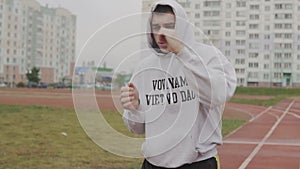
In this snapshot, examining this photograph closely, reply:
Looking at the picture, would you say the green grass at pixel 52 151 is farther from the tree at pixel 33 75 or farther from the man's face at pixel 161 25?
the tree at pixel 33 75

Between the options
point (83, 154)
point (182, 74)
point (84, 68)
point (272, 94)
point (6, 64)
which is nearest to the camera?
point (84, 68)

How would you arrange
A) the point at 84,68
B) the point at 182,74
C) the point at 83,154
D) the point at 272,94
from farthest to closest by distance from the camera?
the point at 272,94 < the point at 83,154 < the point at 182,74 < the point at 84,68

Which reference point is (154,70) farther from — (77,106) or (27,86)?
(27,86)

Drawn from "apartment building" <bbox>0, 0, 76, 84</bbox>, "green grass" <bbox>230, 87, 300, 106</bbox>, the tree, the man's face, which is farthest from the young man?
the tree

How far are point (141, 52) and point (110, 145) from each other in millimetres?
244

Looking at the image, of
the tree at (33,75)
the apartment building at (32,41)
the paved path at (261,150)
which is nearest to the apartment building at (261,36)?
the paved path at (261,150)

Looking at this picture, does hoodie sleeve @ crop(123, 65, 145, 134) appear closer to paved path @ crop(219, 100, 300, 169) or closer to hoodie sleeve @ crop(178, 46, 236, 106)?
hoodie sleeve @ crop(178, 46, 236, 106)

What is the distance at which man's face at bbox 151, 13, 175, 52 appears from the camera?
3.44 feet

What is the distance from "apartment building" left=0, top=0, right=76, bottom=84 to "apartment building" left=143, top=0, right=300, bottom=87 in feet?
61.9

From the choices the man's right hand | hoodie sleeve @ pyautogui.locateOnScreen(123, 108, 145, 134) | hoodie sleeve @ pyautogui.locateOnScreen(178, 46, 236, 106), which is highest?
hoodie sleeve @ pyautogui.locateOnScreen(178, 46, 236, 106)

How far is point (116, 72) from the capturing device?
1.06 m

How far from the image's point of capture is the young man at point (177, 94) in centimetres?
106

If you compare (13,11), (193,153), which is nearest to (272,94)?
(13,11)

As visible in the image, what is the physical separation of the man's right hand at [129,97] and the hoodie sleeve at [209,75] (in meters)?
0.15
